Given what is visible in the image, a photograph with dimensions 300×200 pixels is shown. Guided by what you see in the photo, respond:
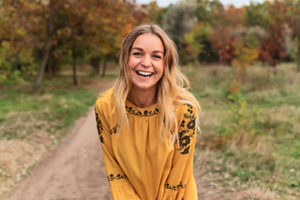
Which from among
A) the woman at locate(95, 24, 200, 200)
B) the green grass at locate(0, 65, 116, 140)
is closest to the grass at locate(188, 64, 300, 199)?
the woman at locate(95, 24, 200, 200)

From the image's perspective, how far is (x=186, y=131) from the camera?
1.97 meters

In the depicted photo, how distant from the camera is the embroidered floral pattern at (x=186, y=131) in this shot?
6.43ft

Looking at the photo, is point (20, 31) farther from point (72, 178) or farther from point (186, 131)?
point (186, 131)

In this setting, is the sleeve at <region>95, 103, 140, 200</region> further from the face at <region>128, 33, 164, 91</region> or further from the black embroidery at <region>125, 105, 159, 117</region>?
the face at <region>128, 33, 164, 91</region>


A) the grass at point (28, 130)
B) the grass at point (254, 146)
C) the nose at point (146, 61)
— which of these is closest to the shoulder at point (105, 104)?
the nose at point (146, 61)

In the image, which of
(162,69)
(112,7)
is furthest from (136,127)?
(112,7)

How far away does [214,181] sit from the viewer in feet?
13.5

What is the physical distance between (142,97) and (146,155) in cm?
43

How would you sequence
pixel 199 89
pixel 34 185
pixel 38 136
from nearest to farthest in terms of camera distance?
pixel 34 185 < pixel 38 136 < pixel 199 89

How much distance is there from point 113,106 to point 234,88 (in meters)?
8.51

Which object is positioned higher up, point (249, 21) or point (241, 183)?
point (249, 21)

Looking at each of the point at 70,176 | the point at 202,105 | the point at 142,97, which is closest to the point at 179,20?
the point at 202,105

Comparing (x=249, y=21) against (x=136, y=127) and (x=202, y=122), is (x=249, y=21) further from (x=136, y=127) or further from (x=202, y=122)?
(x=136, y=127)

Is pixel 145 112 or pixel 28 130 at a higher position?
pixel 145 112
